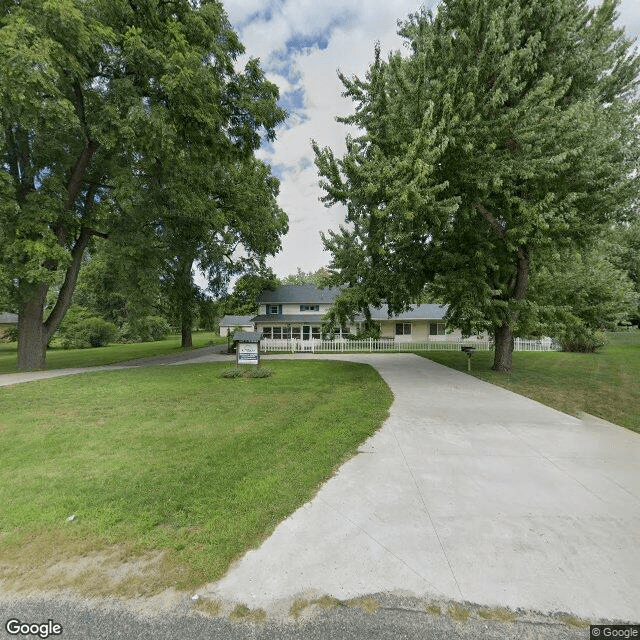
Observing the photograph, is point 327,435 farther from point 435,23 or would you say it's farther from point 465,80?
point 435,23

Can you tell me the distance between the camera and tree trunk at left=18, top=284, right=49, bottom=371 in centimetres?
1402

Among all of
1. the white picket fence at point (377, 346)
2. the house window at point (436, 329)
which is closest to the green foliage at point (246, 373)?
the white picket fence at point (377, 346)

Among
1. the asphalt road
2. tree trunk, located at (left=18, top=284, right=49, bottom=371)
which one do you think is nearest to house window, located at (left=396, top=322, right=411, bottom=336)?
tree trunk, located at (left=18, top=284, right=49, bottom=371)

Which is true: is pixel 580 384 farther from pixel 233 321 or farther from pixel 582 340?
pixel 233 321

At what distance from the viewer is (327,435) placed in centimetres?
574

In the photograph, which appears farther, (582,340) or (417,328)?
(417,328)

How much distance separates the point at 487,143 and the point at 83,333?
117ft

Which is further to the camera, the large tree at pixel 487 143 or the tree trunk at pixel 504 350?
the tree trunk at pixel 504 350

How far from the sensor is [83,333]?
31.0m

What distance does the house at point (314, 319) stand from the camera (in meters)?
29.4

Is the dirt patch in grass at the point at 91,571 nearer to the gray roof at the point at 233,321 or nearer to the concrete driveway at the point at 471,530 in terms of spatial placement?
the concrete driveway at the point at 471,530

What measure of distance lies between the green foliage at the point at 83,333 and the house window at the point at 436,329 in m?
31.9

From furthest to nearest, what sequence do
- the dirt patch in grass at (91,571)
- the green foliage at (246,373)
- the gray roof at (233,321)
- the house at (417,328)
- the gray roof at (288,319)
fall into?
the gray roof at (233,321) → the house at (417,328) → the gray roof at (288,319) → the green foliage at (246,373) → the dirt patch in grass at (91,571)

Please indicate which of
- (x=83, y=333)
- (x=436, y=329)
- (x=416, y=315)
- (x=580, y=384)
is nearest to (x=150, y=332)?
(x=83, y=333)
